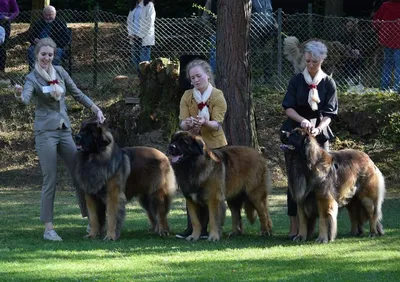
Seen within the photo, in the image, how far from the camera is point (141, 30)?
766 inches

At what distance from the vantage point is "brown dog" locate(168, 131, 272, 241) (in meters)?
9.77

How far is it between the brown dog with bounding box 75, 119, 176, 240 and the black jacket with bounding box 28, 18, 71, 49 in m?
9.35

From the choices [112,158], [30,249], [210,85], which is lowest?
[30,249]

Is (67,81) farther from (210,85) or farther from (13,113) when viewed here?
(13,113)

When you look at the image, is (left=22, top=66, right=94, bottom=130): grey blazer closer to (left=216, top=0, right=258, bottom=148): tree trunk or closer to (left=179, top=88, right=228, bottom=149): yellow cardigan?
(left=179, top=88, right=228, bottom=149): yellow cardigan

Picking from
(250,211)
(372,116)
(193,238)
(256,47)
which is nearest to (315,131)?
(250,211)

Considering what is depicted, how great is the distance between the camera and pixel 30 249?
942 cm

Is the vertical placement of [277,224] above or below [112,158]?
below

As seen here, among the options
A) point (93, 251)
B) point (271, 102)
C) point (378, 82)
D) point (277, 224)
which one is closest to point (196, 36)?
point (271, 102)

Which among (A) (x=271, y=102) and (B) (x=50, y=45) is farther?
(A) (x=271, y=102)

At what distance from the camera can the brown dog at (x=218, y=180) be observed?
9.77 m

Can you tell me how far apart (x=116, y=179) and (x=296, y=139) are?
2189 millimetres

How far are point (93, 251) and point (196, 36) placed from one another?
437 inches

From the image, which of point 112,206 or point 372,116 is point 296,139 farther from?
point 372,116
